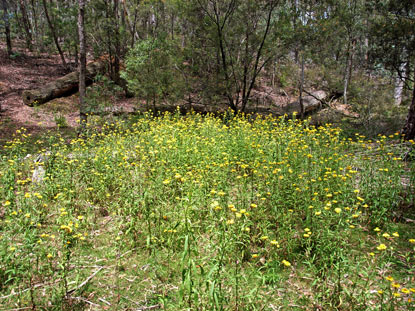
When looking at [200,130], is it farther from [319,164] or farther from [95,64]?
[95,64]

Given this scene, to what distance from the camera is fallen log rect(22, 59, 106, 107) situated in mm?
12703

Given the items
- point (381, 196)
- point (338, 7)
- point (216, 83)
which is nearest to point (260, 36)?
point (216, 83)

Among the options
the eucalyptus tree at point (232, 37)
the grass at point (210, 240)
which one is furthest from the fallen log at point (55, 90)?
the grass at point (210, 240)

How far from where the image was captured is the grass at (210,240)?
2445 millimetres

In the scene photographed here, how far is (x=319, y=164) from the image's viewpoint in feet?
14.8

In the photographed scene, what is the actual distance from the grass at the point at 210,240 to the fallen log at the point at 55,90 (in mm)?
9374

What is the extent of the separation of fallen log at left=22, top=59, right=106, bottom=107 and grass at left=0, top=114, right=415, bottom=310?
9.37 meters

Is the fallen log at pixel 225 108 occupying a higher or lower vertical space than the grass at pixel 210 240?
higher

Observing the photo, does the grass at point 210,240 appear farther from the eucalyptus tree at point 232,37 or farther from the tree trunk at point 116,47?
the tree trunk at point 116,47

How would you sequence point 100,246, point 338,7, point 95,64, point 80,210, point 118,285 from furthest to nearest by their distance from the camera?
point 95,64, point 338,7, point 80,210, point 100,246, point 118,285

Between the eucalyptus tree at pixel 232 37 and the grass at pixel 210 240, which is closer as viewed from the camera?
the grass at pixel 210 240

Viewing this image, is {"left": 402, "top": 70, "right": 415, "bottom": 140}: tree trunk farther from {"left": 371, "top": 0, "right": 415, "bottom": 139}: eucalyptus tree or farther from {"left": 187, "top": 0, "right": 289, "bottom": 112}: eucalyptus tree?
{"left": 187, "top": 0, "right": 289, "bottom": 112}: eucalyptus tree

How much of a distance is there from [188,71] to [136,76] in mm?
2616

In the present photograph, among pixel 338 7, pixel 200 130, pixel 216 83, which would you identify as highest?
pixel 338 7
